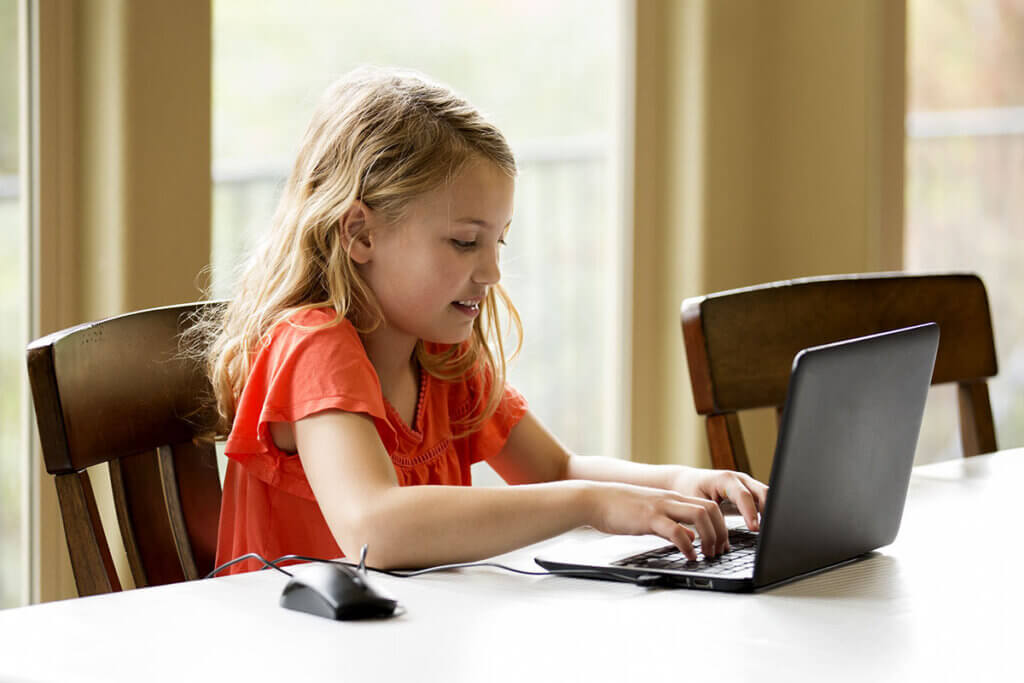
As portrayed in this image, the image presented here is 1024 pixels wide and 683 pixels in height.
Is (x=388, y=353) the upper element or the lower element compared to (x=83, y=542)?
upper

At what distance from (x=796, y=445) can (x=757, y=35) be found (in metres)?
2.01

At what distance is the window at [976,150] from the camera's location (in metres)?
2.70

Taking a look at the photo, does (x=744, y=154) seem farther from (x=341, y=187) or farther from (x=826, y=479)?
(x=826, y=479)

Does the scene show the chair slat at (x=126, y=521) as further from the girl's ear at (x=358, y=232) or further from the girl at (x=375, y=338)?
the girl's ear at (x=358, y=232)

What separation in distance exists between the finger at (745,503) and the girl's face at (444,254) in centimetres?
33

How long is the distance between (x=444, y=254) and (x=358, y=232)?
3.9 inches

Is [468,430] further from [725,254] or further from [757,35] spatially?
[757,35]

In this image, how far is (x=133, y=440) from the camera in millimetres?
1097

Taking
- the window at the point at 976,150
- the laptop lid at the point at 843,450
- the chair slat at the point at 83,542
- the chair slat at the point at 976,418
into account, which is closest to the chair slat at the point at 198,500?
the chair slat at the point at 83,542

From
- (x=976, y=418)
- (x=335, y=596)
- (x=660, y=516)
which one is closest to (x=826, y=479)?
(x=660, y=516)

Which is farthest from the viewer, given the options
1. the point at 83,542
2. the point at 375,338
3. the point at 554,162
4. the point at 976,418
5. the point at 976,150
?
the point at 976,150

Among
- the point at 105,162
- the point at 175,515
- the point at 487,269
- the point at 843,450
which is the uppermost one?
the point at 105,162

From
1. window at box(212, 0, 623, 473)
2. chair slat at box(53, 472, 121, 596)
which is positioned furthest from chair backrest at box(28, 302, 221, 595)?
window at box(212, 0, 623, 473)

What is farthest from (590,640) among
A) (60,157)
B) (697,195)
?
(697,195)
